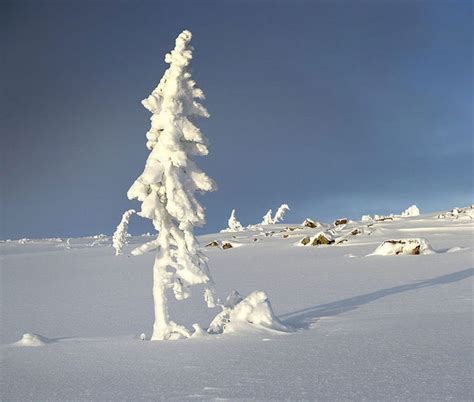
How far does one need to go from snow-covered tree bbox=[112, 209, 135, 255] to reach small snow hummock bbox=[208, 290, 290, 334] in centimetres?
3056

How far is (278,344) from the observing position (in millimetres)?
8094

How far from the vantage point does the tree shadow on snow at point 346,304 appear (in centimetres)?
1079

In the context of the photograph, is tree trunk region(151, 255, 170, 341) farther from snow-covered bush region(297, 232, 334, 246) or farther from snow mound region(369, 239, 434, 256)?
snow-covered bush region(297, 232, 334, 246)

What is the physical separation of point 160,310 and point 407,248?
15.3m

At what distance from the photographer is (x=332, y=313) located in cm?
1126

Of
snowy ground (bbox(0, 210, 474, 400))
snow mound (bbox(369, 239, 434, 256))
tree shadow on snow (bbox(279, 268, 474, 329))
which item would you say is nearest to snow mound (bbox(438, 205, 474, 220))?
snow mound (bbox(369, 239, 434, 256))

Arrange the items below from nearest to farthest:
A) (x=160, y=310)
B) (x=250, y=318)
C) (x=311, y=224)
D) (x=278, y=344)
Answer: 1. (x=278, y=344)
2. (x=250, y=318)
3. (x=160, y=310)
4. (x=311, y=224)

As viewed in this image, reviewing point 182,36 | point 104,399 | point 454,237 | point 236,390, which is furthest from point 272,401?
point 454,237

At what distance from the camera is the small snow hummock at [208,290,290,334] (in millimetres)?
Answer: 9344

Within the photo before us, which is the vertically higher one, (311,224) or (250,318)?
(311,224)

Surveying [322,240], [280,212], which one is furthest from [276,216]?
[322,240]

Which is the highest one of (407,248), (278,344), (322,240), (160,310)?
(322,240)

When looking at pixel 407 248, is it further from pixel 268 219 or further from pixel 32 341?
pixel 268 219

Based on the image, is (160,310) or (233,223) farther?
(233,223)
